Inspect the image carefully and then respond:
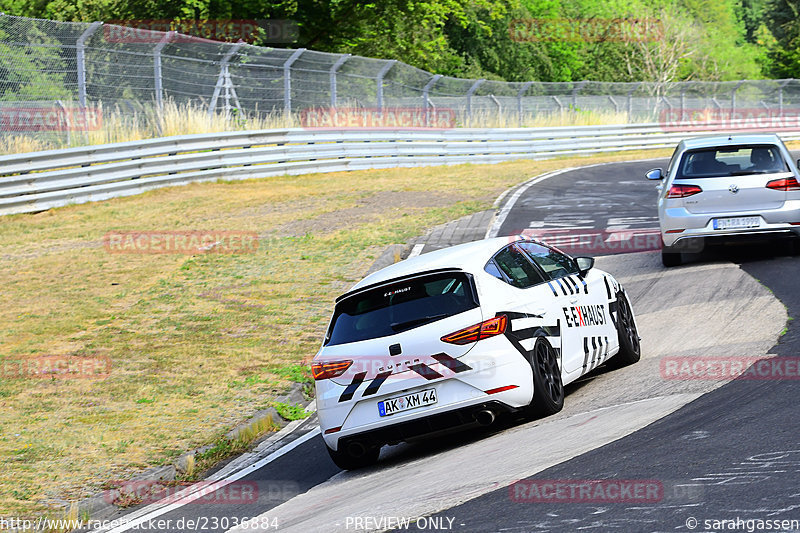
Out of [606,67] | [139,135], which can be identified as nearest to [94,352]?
[139,135]

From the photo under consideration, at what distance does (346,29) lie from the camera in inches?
1750

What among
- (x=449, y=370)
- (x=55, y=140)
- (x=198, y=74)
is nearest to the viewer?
(x=449, y=370)

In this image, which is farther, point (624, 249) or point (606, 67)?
point (606, 67)

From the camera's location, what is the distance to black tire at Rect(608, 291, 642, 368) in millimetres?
9875

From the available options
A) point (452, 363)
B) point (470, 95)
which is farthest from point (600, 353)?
point (470, 95)

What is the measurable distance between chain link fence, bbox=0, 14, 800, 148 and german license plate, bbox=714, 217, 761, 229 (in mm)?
14362

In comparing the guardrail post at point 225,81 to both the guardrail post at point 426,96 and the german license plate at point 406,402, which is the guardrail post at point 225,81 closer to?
the guardrail post at point 426,96

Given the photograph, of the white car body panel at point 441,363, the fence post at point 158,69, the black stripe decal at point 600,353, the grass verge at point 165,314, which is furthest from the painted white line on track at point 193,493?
the fence post at point 158,69

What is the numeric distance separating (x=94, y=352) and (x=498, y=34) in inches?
2350

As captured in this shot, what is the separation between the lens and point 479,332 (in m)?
7.93

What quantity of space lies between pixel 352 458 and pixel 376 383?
0.72 metres

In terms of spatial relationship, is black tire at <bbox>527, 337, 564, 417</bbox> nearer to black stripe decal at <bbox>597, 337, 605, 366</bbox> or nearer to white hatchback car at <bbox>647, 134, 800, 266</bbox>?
black stripe decal at <bbox>597, 337, 605, 366</bbox>

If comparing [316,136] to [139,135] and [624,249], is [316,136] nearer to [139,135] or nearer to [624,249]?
[139,135]

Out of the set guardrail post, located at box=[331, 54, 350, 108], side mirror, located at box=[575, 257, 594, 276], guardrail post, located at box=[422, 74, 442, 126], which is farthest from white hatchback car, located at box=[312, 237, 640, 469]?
guardrail post, located at box=[422, 74, 442, 126]
